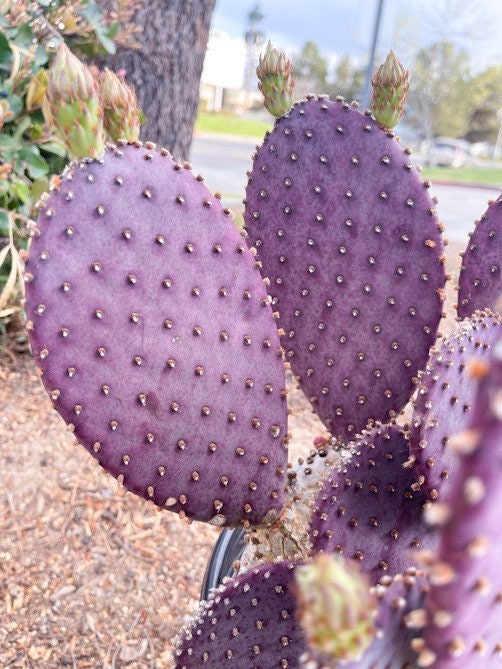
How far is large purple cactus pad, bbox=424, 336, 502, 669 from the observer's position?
200 millimetres

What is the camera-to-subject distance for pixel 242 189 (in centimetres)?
697

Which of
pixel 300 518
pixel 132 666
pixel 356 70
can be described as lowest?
pixel 132 666

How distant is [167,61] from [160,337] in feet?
6.08

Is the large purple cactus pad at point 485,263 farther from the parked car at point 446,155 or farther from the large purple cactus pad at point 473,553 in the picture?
the parked car at point 446,155

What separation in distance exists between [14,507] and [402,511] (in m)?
1.09

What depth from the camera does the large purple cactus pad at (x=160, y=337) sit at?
52 centimetres

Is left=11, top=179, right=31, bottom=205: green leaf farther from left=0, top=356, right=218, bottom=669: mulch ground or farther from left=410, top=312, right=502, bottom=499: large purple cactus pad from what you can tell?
left=410, top=312, right=502, bottom=499: large purple cactus pad

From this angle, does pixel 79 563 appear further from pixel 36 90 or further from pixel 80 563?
pixel 36 90

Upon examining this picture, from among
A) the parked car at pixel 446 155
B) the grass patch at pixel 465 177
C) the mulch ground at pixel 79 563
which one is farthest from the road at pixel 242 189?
the parked car at pixel 446 155

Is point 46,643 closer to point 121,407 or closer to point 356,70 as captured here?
point 121,407

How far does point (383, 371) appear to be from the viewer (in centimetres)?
78

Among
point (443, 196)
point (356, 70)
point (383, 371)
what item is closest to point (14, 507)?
point (383, 371)

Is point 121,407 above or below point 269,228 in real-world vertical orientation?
below

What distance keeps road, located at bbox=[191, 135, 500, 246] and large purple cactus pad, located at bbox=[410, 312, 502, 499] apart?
12.8 ft
